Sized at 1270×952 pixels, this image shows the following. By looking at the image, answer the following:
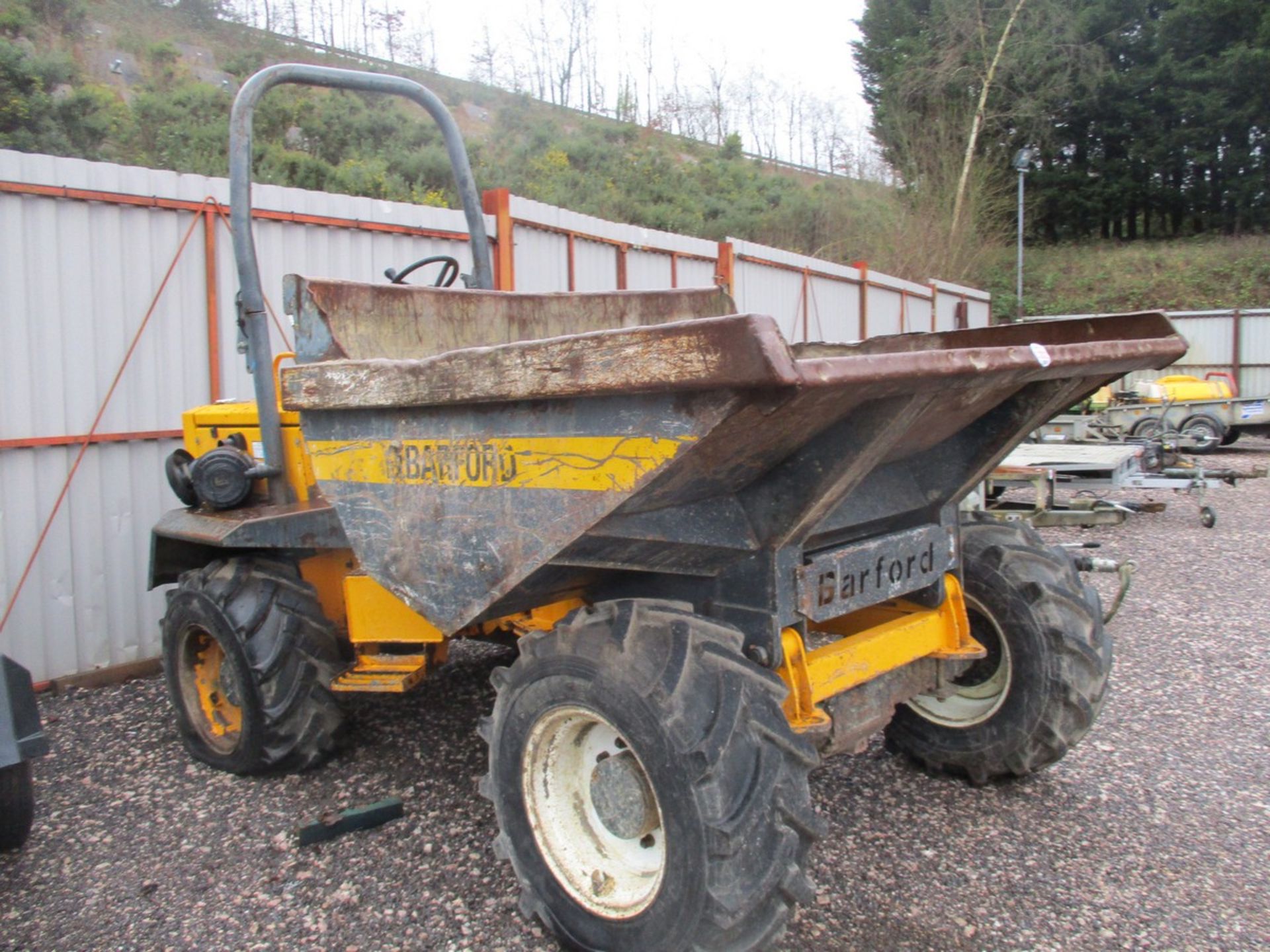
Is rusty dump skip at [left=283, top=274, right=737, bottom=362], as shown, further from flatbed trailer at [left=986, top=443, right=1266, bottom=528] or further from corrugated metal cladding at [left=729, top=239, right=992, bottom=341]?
corrugated metal cladding at [left=729, top=239, right=992, bottom=341]

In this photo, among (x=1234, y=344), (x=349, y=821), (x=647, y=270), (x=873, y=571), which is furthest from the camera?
(x=1234, y=344)

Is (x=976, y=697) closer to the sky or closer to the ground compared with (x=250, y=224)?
closer to the ground

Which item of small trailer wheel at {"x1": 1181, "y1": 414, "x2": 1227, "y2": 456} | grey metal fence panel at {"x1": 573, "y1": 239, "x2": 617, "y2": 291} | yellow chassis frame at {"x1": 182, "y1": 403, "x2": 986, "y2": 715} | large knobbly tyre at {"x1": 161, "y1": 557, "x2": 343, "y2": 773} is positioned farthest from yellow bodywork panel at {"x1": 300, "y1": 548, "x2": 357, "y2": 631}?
small trailer wheel at {"x1": 1181, "y1": 414, "x2": 1227, "y2": 456}

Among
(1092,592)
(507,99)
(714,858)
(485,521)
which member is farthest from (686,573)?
(507,99)

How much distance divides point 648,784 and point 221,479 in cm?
215

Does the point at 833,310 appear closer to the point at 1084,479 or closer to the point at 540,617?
the point at 1084,479

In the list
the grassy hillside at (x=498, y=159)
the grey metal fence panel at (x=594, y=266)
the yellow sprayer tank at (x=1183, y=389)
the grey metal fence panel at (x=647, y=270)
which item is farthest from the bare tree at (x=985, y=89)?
the grey metal fence panel at (x=594, y=266)

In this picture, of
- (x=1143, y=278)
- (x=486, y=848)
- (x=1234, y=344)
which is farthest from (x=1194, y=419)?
(x=486, y=848)

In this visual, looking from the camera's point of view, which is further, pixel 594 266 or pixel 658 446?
pixel 594 266

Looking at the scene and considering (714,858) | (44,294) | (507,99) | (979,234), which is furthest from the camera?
(507,99)

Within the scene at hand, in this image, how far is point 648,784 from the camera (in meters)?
2.42

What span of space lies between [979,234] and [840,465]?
24.7 metres

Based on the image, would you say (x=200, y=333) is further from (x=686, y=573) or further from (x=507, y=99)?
(x=507, y=99)

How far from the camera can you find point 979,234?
2491cm
